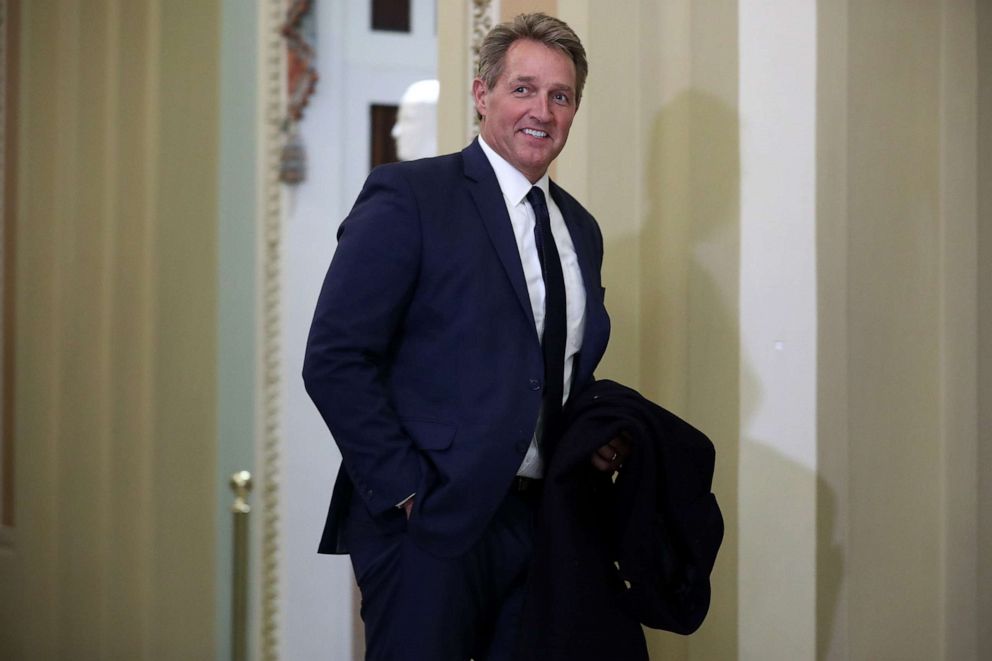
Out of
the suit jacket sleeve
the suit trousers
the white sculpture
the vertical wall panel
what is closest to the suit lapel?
the suit jacket sleeve

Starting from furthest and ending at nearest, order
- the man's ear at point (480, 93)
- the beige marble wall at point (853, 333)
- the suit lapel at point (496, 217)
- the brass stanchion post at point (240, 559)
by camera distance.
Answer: the brass stanchion post at point (240, 559)
the beige marble wall at point (853, 333)
the man's ear at point (480, 93)
the suit lapel at point (496, 217)

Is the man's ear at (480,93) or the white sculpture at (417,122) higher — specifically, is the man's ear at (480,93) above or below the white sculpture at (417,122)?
below

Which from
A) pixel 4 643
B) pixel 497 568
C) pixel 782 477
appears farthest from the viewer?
pixel 4 643

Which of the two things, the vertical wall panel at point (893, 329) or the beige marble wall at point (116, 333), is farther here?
the beige marble wall at point (116, 333)

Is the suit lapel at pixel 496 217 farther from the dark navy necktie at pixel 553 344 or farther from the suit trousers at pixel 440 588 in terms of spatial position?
the suit trousers at pixel 440 588

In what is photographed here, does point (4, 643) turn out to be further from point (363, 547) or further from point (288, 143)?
point (363, 547)

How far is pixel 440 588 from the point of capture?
5.18 feet

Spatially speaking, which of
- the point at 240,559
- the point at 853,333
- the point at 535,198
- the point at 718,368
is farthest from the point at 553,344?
the point at 240,559

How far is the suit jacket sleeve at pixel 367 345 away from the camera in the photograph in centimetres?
155

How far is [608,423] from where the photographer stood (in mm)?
1592

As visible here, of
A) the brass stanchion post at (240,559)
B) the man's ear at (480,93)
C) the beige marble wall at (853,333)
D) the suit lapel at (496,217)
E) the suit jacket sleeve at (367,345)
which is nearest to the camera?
the suit jacket sleeve at (367,345)

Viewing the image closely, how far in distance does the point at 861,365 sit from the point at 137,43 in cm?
216

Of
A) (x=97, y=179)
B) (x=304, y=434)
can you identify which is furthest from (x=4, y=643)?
(x=97, y=179)

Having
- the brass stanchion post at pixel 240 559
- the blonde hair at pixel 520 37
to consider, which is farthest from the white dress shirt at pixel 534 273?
the brass stanchion post at pixel 240 559
